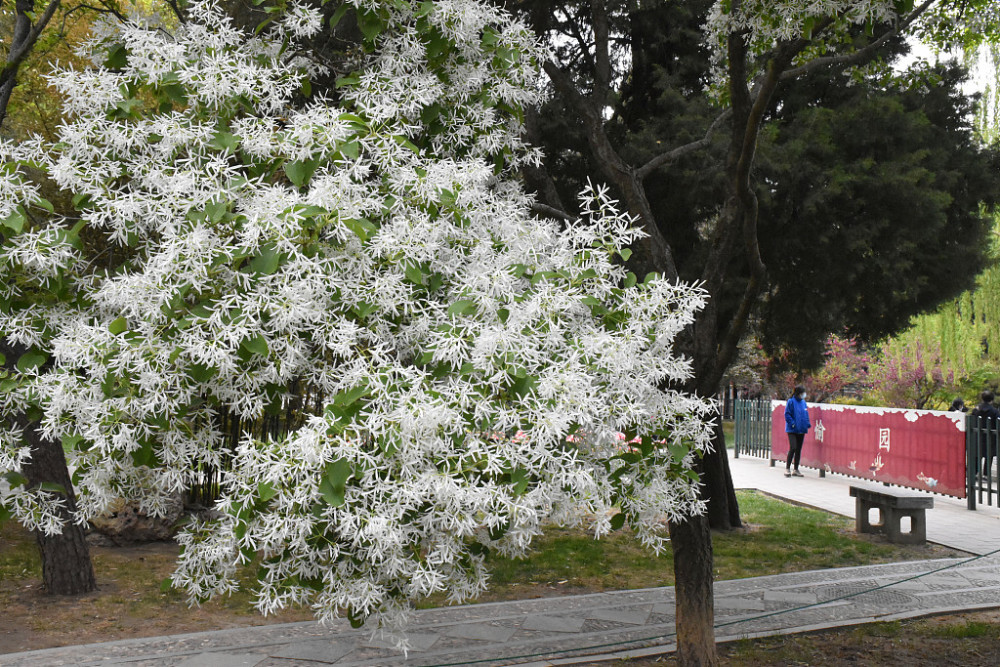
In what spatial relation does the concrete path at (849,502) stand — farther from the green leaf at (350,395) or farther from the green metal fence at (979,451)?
the green leaf at (350,395)

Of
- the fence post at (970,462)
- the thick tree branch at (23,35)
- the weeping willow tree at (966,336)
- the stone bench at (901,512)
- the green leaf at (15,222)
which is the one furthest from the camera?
the weeping willow tree at (966,336)

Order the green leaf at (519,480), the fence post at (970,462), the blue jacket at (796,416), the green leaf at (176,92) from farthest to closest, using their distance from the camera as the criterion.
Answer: the blue jacket at (796,416) < the fence post at (970,462) < the green leaf at (176,92) < the green leaf at (519,480)

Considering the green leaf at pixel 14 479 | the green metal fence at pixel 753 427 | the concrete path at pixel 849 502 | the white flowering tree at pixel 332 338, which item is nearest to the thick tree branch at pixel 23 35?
the white flowering tree at pixel 332 338

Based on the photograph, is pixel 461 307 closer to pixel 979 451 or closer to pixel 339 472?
pixel 339 472

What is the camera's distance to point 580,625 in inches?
236

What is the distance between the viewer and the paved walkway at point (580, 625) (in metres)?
5.29

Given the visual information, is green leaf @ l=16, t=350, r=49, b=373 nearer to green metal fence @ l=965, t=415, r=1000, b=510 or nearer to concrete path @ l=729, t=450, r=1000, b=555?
concrete path @ l=729, t=450, r=1000, b=555

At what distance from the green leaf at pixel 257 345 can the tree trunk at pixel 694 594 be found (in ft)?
9.28

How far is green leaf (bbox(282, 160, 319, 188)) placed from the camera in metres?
3.65

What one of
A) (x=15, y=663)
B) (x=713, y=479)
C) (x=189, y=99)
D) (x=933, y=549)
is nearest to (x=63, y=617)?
(x=15, y=663)

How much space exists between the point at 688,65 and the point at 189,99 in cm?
595

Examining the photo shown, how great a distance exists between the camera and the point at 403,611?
362 cm

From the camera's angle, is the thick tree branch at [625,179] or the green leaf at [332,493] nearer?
the green leaf at [332,493]

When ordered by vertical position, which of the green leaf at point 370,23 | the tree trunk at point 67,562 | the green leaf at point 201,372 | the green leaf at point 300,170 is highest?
the green leaf at point 370,23
